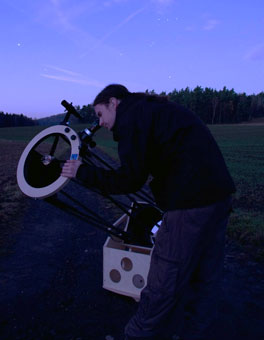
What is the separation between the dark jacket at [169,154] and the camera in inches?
77.4

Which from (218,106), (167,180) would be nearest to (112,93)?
(167,180)

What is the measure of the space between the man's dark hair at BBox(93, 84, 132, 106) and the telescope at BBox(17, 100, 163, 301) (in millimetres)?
321

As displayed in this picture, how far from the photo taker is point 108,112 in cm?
226

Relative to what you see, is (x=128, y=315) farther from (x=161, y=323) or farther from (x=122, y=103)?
(x=122, y=103)

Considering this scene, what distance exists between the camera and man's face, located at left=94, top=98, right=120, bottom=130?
88.0 inches

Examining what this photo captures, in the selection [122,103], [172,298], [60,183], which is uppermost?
[122,103]

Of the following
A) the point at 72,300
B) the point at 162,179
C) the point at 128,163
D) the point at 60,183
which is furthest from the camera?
the point at 72,300

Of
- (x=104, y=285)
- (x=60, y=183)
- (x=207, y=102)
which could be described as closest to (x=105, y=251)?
(x=104, y=285)

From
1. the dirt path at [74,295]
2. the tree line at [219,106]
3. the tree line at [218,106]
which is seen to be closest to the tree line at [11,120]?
the tree line at [218,106]

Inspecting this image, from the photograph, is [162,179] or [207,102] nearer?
[162,179]

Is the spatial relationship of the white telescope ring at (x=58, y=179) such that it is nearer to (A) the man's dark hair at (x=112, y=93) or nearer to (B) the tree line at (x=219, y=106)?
(A) the man's dark hair at (x=112, y=93)

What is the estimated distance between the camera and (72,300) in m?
3.33

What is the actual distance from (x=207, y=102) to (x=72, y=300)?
105m

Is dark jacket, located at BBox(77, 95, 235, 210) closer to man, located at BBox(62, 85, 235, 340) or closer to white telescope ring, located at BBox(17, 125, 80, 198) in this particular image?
man, located at BBox(62, 85, 235, 340)
